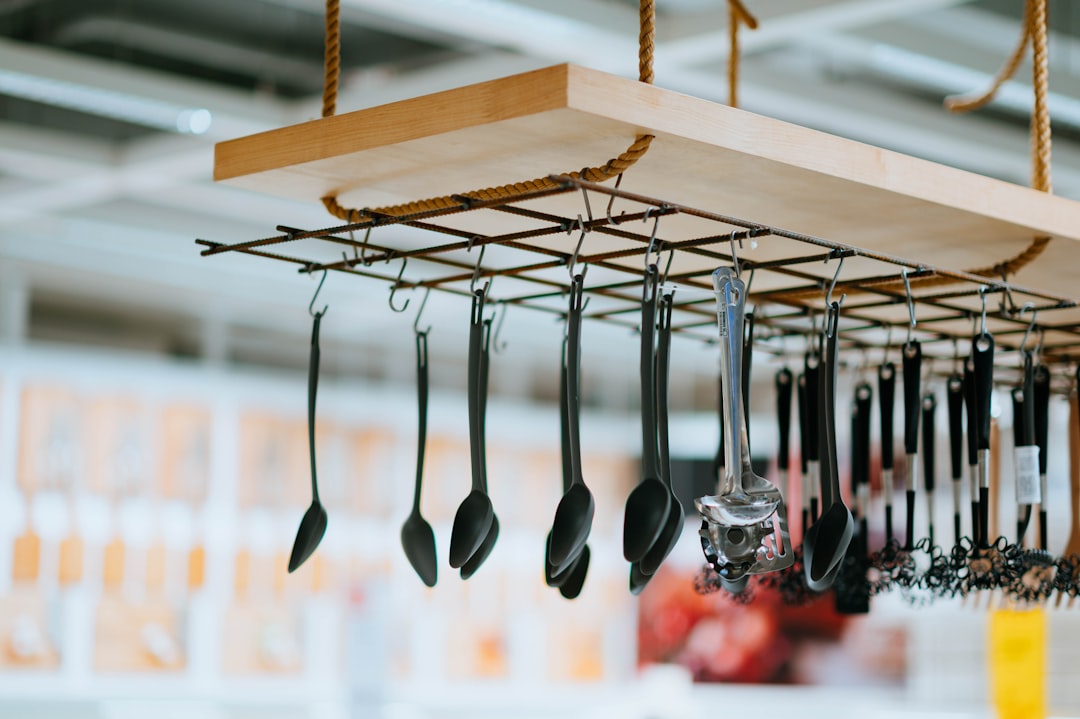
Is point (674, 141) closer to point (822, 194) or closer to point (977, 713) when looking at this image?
point (822, 194)

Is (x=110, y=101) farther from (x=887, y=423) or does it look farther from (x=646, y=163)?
(x=646, y=163)

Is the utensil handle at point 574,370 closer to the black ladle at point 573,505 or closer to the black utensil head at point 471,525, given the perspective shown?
the black ladle at point 573,505

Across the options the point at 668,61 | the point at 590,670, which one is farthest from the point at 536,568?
the point at 668,61

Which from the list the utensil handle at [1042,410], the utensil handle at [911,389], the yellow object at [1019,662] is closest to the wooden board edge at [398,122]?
the utensil handle at [911,389]

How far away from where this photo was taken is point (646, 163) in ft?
4.06

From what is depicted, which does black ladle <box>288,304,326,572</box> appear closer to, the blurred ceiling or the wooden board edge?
the wooden board edge

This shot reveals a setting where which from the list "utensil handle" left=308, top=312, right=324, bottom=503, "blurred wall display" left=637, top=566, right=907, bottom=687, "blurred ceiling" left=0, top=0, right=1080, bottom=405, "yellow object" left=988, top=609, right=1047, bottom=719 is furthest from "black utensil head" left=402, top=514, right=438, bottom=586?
"blurred wall display" left=637, top=566, right=907, bottom=687

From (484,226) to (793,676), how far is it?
574cm

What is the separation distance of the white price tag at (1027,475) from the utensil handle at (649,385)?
0.65m

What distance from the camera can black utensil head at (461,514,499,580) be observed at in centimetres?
137

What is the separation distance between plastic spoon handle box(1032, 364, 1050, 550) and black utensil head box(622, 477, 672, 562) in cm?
73

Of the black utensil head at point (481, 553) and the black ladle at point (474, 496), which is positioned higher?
the black ladle at point (474, 496)

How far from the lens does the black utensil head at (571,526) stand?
4.08ft

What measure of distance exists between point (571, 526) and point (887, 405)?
625 millimetres
